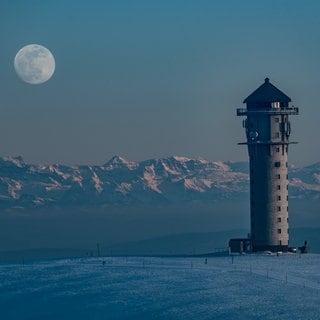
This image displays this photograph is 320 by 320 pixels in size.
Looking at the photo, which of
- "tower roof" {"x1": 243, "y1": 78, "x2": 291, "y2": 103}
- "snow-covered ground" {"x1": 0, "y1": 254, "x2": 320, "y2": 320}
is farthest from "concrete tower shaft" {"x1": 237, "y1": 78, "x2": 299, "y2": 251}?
"snow-covered ground" {"x1": 0, "y1": 254, "x2": 320, "y2": 320}

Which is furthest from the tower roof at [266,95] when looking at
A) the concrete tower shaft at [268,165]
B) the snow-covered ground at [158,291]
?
the snow-covered ground at [158,291]

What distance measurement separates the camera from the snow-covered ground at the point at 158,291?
10600 cm

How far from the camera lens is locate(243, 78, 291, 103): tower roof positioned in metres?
175

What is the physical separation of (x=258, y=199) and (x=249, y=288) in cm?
5232

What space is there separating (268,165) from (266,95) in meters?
9.83

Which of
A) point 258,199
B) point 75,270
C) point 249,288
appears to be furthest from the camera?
point 258,199

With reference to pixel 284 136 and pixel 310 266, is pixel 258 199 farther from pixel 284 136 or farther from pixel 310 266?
pixel 310 266

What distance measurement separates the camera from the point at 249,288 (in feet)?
393

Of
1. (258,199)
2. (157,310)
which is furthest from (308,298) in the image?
(258,199)

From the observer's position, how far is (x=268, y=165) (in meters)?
172

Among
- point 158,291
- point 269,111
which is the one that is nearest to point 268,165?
point 269,111

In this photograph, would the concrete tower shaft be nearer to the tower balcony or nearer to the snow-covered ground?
the tower balcony

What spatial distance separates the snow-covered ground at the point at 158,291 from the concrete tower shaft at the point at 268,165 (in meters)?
21.6

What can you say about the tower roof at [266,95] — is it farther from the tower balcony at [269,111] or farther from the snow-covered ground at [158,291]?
the snow-covered ground at [158,291]
